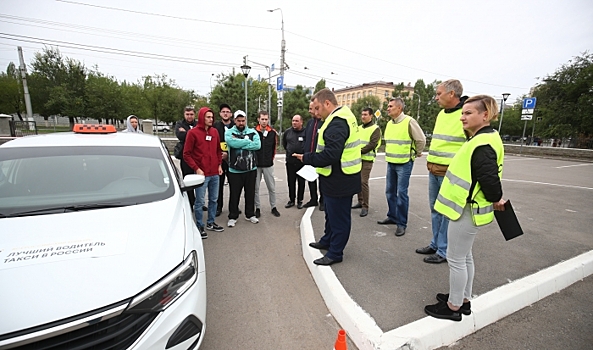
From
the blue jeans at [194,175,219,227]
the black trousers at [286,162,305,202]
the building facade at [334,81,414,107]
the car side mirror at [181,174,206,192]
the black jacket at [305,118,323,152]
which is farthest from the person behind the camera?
the building facade at [334,81,414,107]

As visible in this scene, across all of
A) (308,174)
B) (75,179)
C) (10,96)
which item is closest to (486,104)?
(308,174)

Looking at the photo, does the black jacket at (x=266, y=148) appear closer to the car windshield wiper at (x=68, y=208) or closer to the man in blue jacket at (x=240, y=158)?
the man in blue jacket at (x=240, y=158)

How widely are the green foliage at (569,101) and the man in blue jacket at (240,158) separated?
31.3 meters

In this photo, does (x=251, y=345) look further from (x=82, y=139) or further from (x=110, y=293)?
(x=82, y=139)

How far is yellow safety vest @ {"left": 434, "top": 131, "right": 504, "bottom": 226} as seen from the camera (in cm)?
219

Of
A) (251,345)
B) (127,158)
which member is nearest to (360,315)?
(251,345)

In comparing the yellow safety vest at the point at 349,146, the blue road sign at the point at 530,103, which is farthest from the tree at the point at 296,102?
the yellow safety vest at the point at 349,146

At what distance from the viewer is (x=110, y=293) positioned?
4.90ft

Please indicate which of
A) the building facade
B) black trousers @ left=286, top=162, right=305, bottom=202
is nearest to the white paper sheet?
black trousers @ left=286, top=162, right=305, bottom=202

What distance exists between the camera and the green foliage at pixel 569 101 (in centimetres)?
2341

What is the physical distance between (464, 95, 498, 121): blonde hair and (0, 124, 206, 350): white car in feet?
8.22

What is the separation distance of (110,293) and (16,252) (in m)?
0.69

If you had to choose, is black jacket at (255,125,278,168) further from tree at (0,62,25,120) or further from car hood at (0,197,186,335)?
tree at (0,62,25,120)

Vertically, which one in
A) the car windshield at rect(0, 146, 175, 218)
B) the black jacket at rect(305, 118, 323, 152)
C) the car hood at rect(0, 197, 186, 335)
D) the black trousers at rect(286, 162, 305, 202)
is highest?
the black jacket at rect(305, 118, 323, 152)
